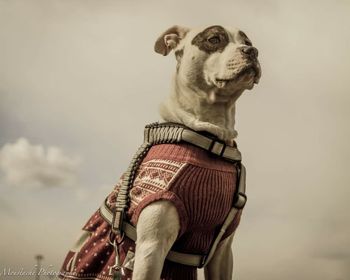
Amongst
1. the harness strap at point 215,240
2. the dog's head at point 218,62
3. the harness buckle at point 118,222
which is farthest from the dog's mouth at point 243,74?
the harness buckle at point 118,222

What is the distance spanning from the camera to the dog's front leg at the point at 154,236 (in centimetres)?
180

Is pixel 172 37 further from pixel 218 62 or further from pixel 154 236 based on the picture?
pixel 154 236

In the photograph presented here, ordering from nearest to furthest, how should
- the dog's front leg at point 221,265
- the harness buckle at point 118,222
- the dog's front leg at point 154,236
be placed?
the dog's front leg at point 154,236, the harness buckle at point 118,222, the dog's front leg at point 221,265

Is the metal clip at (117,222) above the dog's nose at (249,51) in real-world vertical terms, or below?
below

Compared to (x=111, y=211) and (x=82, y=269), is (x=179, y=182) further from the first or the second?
(x=82, y=269)

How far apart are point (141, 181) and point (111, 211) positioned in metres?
0.22

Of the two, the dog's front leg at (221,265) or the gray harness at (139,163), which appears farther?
the dog's front leg at (221,265)

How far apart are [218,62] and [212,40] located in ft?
0.40

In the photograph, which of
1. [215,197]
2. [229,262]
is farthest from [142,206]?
[229,262]

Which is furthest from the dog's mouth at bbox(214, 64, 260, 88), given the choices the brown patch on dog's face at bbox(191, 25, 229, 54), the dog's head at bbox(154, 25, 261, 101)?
the brown patch on dog's face at bbox(191, 25, 229, 54)

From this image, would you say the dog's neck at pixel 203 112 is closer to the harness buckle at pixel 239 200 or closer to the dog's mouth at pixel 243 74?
the dog's mouth at pixel 243 74

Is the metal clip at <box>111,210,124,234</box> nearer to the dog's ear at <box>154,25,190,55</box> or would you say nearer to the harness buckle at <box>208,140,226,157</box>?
the harness buckle at <box>208,140,226,157</box>

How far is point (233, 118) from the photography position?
2.24 m

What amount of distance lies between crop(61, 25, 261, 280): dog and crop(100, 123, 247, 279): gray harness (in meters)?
0.05
